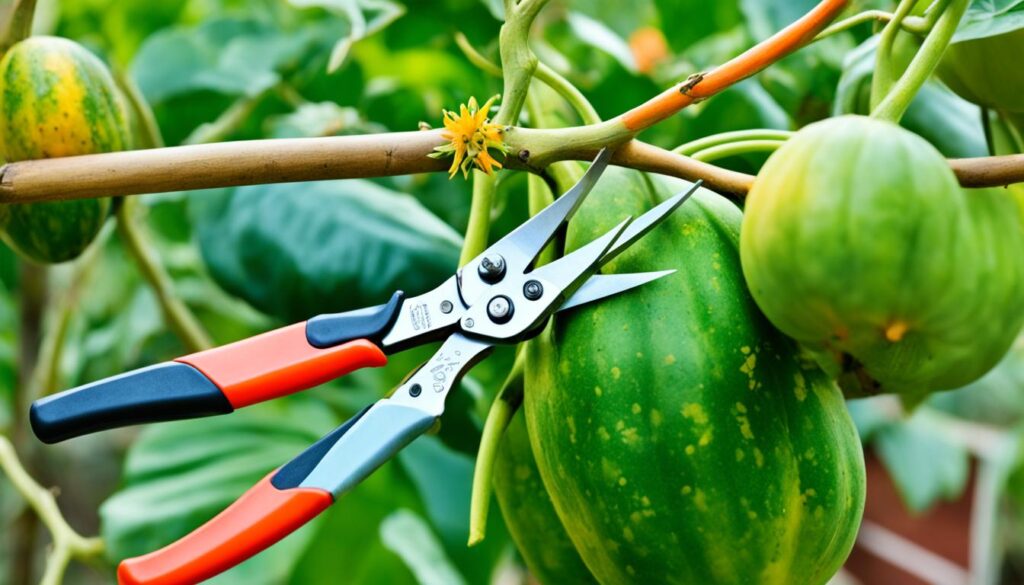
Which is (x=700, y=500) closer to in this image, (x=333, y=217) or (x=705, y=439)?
(x=705, y=439)

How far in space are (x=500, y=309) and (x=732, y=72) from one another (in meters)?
0.11

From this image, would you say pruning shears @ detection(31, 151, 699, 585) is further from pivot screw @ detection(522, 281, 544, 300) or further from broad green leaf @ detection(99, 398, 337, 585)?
broad green leaf @ detection(99, 398, 337, 585)

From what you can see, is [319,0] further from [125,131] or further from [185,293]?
[185,293]

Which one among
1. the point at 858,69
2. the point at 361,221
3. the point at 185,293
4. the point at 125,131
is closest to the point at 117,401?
the point at 125,131

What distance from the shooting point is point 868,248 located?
1.03 ft

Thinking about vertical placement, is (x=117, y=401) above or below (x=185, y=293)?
above

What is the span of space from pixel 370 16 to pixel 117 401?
34 cm

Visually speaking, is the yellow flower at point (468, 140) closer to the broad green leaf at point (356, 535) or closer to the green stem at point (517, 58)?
the green stem at point (517, 58)

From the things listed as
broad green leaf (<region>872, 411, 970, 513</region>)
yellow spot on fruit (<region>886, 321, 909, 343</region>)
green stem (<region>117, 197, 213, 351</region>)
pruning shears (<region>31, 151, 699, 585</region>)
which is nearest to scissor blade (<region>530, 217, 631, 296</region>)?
pruning shears (<region>31, 151, 699, 585</region>)

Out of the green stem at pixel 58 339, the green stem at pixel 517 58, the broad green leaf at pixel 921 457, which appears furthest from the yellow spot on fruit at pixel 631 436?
the broad green leaf at pixel 921 457

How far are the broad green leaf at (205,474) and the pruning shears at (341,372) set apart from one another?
0.32 metres

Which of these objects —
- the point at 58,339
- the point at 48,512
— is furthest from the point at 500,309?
the point at 58,339

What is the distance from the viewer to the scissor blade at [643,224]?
1.29 feet

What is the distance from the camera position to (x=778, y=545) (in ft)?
1.29
